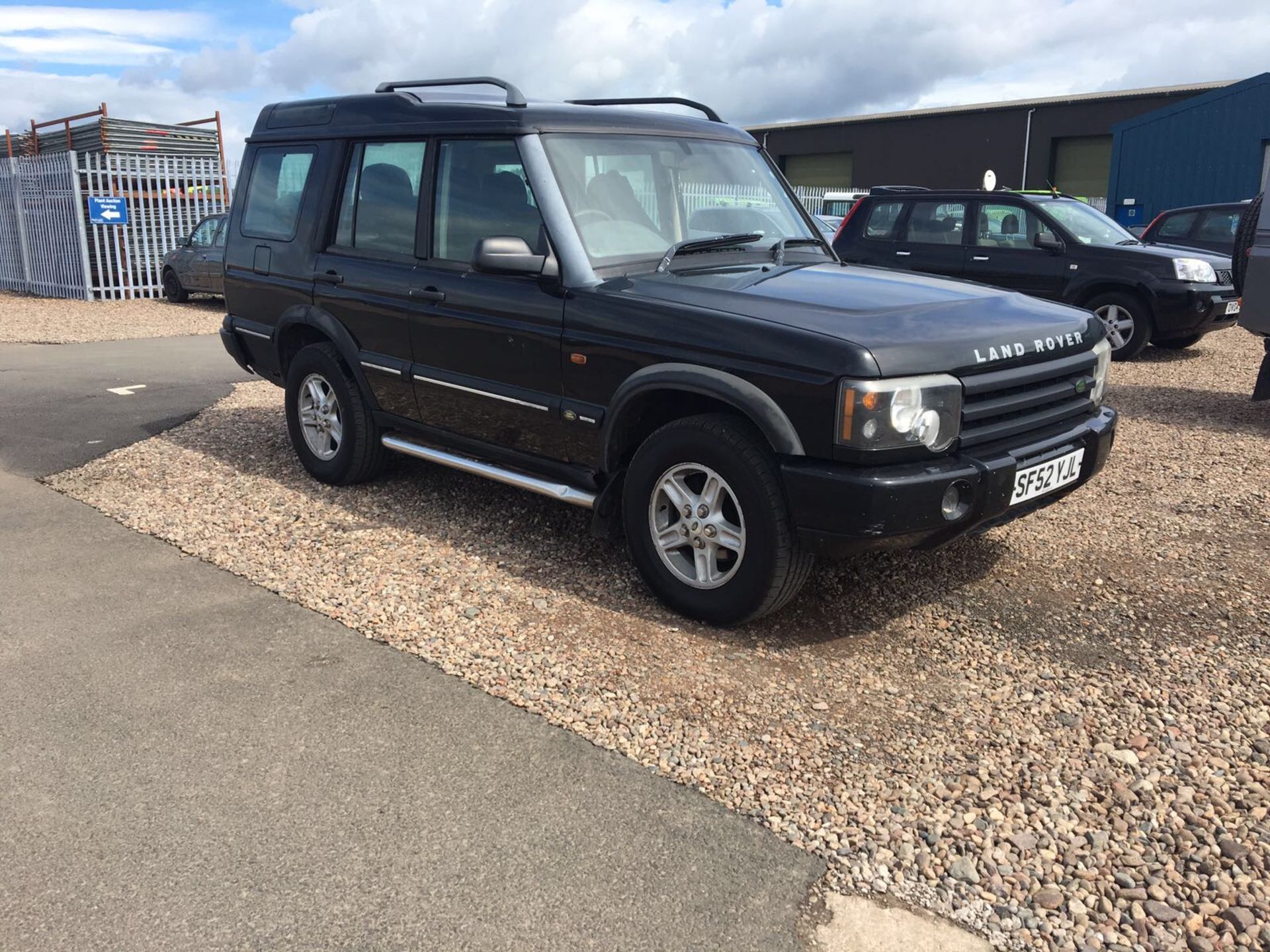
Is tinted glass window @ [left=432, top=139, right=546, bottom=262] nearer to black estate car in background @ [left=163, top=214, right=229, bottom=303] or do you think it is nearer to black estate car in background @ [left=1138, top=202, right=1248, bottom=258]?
A: black estate car in background @ [left=1138, top=202, right=1248, bottom=258]

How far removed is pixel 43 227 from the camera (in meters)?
19.4

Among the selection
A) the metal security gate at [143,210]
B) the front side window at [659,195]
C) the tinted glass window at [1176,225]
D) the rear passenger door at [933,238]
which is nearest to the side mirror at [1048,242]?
the rear passenger door at [933,238]

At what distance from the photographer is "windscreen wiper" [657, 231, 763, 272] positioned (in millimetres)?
4582

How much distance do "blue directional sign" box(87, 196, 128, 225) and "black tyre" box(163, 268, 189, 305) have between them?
1125 mm

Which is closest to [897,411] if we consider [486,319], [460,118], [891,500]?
[891,500]

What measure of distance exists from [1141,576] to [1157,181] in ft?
81.0

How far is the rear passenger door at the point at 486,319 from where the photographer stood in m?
4.61

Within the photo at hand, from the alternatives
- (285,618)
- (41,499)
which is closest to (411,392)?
(285,618)

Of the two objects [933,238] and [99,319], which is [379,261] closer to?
[933,238]

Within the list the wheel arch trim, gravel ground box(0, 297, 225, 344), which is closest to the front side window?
the wheel arch trim

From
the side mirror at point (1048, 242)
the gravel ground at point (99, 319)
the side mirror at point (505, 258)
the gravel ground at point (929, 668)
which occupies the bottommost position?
the gravel ground at point (929, 668)

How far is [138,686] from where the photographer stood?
372cm

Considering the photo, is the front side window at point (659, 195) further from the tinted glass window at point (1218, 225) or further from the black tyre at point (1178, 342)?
the tinted glass window at point (1218, 225)

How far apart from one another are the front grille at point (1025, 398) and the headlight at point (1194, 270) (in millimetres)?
6841
